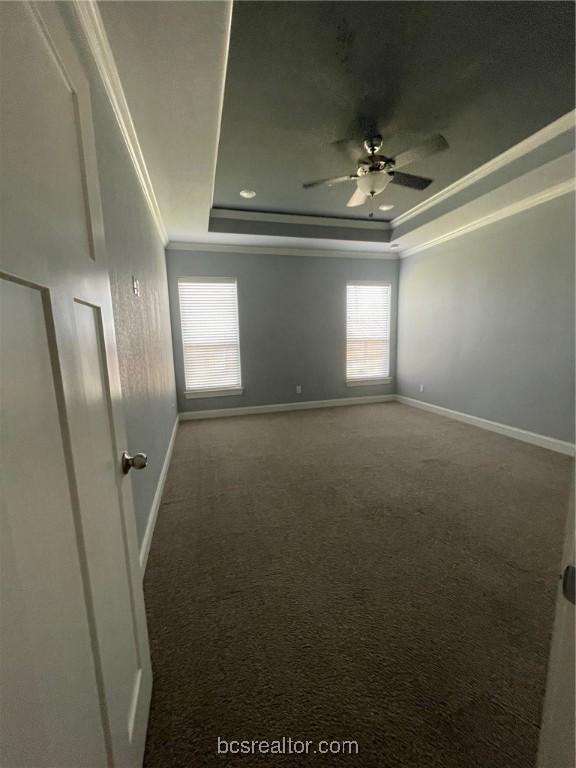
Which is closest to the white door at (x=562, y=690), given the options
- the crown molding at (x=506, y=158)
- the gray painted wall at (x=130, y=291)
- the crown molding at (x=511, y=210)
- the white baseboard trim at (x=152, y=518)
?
the white baseboard trim at (x=152, y=518)

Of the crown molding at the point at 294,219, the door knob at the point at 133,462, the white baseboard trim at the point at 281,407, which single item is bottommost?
the white baseboard trim at the point at 281,407

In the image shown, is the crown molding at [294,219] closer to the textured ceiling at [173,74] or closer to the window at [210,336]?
the window at [210,336]

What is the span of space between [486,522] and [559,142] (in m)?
2.89

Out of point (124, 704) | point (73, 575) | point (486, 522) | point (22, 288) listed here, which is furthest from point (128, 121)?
point (486, 522)

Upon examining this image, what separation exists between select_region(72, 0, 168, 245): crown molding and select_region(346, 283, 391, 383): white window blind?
11.5 feet

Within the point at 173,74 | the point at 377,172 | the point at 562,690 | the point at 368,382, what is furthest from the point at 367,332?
the point at 562,690

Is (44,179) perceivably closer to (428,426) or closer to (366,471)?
(366,471)

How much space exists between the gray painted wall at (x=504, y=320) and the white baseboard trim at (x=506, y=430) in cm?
6

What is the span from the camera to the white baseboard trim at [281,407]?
4520 mm

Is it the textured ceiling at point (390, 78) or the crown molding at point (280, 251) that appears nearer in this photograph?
the textured ceiling at point (390, 78)

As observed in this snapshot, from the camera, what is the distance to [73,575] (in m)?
0.52

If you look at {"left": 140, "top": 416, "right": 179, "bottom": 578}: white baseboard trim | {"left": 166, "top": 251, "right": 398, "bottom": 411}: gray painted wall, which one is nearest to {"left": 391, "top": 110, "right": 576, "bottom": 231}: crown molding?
{"left": 166, "top": 251, "right": 398, "bottom": 411}: gray painted wall

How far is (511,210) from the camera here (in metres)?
3.31

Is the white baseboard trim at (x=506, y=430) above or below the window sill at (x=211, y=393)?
below
